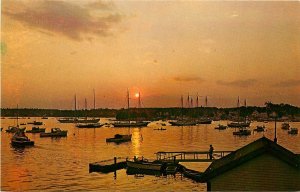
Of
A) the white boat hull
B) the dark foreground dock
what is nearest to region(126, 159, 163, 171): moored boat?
the white boat hull

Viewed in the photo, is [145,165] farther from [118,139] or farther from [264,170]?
[118,139]

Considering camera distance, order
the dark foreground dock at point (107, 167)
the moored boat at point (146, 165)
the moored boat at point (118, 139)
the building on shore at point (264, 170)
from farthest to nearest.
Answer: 1. the moored boat at point (118, 139)
2. the dark foreground dock at point (107, 167)
3. the moored boat at point (146, 165)
4. the building on shore at point (264, 170)

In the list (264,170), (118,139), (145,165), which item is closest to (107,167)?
(145,165)

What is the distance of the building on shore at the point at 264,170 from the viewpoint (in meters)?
11.4

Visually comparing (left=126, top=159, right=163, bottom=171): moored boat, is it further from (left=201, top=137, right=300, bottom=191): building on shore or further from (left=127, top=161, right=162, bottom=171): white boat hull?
(left=201, top=137, right=300, bottom=191): building on shore

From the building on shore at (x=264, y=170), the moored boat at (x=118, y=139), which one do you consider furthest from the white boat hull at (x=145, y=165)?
the moored boat at (x=118, y=139)

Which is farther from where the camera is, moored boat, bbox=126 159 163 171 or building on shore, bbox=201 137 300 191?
moored boat, bbox=126 159 163 171

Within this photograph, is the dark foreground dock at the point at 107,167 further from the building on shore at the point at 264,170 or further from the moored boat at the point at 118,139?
the moored boat at the point at 118,139

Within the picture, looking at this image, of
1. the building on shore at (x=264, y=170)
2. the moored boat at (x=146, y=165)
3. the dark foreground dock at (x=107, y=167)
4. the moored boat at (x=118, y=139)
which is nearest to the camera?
the building on shore at (x=264, y=170)

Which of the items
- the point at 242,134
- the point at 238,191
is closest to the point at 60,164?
the point at 238,191

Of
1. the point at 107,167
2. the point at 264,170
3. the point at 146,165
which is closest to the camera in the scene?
the point at 264,170

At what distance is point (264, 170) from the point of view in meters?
11.5

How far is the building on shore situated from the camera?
11.4 m

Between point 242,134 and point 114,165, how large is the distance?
66768 millimetres
